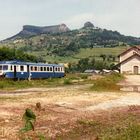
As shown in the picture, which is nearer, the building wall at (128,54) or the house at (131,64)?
the house at (131,64)

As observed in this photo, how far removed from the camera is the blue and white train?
65.8 m

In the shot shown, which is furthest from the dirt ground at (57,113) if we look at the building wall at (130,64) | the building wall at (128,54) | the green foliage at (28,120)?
the building wall at (128,54)

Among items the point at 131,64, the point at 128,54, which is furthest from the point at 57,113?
the point at 128,54

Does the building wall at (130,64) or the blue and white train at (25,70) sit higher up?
the building wall at (130,64)

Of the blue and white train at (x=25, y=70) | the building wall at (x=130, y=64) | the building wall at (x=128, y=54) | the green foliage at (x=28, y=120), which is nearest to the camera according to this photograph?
the green foliage at (x=28, y=120)

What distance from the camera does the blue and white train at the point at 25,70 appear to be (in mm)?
65750

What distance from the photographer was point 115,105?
29.0 m

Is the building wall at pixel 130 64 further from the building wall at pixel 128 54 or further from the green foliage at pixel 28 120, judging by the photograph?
the green foliage at pixel 28 120

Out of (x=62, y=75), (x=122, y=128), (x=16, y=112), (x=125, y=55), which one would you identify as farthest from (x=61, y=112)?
(x=125, y=55)

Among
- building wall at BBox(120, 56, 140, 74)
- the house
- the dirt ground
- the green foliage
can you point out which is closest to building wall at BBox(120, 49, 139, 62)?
the house

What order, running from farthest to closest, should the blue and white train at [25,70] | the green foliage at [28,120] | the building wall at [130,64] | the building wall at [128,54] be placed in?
1. the building wall at [128,54]
2. the building wall at [130,64]
3. the blue and white train at [25,70]
4. the green foliage at [28,120]

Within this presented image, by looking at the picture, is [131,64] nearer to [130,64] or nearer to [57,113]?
[130,64]

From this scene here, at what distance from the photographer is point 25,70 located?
228ft

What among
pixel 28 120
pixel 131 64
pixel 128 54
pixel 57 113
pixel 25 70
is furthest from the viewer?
pixel 128 54
